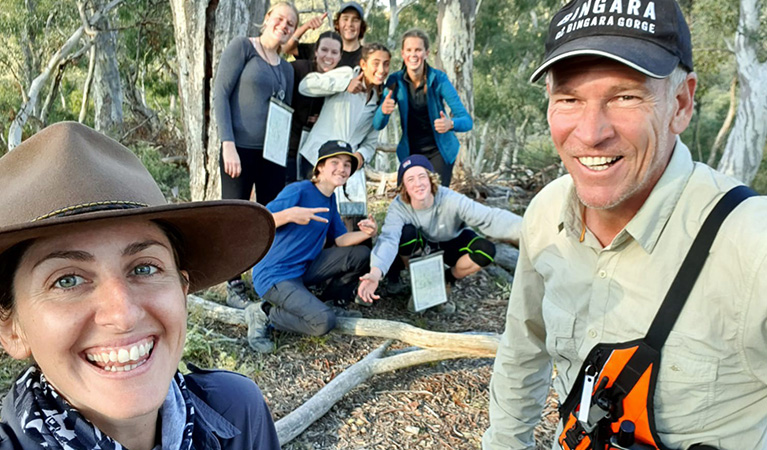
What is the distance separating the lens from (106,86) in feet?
47.6

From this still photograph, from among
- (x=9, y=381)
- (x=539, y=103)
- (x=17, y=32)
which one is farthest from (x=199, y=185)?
(x=539, y=103)

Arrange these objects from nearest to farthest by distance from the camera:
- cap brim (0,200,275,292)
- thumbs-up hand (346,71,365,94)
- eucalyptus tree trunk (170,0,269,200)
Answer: cap brim (0,200,275,292)
eucalyptus tree trunk (170,0,269,200)
thumbs-up hand (346,71,365,94)

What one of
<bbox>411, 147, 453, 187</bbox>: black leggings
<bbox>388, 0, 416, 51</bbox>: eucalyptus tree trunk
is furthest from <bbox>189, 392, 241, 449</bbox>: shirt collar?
<bbox>388, 0, 416, 51</bbox>: eucalyptus tree trunk

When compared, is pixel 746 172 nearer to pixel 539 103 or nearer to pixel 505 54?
pixel 539 103

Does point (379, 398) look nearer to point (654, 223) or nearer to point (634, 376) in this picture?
point (634, 376)

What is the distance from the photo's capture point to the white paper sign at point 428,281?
4531 mm

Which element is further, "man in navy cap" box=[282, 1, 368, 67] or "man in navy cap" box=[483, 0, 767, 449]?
"man in navy cap" box=[282, 1, 368, 67]

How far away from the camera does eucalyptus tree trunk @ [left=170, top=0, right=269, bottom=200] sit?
4.47 metres

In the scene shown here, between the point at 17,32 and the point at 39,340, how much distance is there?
17012mm

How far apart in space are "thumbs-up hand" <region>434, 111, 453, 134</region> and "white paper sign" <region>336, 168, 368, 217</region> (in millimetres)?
804

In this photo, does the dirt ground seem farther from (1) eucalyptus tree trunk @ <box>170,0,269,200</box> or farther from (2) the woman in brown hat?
(2) the woman in brown hat

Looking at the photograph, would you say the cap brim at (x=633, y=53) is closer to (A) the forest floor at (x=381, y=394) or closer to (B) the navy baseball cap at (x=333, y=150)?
(A) the forest floor at (x=381, y=394)

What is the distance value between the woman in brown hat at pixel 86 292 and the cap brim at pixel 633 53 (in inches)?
35.3

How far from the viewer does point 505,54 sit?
20.1 m
